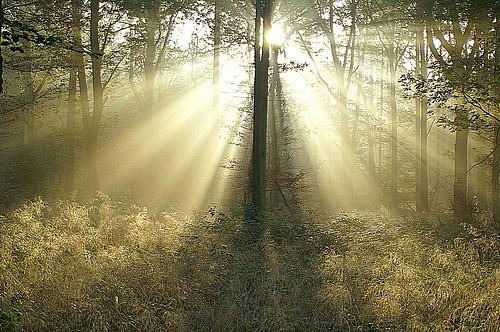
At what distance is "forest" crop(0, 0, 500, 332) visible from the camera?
625cm

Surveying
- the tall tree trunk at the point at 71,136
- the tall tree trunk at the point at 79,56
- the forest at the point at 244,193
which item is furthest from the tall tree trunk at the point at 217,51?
the tall tree trunk at the point at 71,136

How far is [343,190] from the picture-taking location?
26125 millimetres

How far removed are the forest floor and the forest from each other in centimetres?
4

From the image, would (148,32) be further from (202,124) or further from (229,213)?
(229,213)

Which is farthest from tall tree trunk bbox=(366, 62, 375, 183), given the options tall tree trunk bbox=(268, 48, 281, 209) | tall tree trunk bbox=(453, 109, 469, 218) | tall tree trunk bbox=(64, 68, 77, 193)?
tall tree trunk bbox=(64, 68, 77, 193)

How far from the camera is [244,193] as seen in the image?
1758 centimetres

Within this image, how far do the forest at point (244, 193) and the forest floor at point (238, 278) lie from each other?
0.12 feet

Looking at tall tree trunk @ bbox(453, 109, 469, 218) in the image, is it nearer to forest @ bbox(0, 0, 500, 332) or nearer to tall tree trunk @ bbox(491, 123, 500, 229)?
forest @ bbox(0, 0, 500, 332)

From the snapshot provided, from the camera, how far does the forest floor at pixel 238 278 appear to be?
593 centimetres

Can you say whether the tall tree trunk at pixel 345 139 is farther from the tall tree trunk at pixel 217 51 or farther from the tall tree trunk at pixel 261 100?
the tall tree trunk at pixel 261 100

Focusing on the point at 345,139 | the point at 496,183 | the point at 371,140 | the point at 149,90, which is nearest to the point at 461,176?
the point at 496,183

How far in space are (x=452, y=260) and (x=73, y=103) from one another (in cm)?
1607

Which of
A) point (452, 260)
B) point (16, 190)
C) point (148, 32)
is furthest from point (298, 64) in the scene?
point (16, 190)

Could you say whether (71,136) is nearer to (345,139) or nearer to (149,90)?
(149,90)
